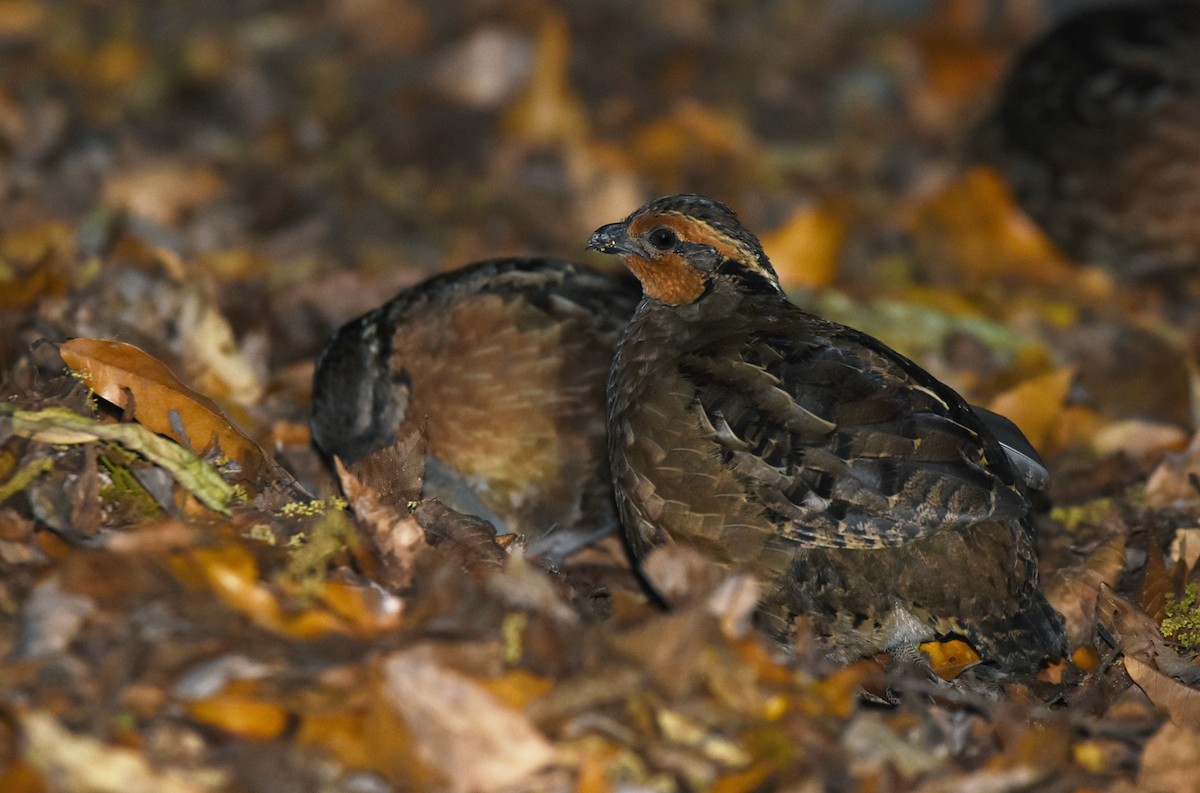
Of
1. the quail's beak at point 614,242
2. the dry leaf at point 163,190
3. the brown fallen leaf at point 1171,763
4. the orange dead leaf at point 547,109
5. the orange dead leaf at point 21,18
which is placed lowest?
the brown fallen leaf at point 1171,763

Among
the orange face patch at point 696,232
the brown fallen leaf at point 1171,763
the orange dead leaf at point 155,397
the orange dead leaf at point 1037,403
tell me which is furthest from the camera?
the orange dead leaf at point 1037,403

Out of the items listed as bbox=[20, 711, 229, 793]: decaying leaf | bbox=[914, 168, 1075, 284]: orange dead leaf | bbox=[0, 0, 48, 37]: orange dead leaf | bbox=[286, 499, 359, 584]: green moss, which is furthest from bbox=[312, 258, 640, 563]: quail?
bbox=[0, 0, 48, 37]: orange dead leaf

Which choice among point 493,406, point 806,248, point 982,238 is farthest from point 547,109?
point 493,406

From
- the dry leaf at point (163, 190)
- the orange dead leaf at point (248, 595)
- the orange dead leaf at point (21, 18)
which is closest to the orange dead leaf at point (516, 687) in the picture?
the orange dead leaf at point (248, 595)

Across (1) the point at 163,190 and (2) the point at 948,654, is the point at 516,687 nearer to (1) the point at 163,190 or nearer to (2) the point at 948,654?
(2) the point at 948,654

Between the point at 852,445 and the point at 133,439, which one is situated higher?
the point at 133,439

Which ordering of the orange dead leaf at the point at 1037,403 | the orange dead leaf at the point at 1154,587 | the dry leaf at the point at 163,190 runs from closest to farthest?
the orange dead leaf at the point at 1154,587 → the orange dead leaf at the point at 1037,403 → the dry leaf at the point at 163,190

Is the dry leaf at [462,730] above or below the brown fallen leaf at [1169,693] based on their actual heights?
above

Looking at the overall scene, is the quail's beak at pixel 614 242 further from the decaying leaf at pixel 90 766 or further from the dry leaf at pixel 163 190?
the dry leaf at pixel 163 190
